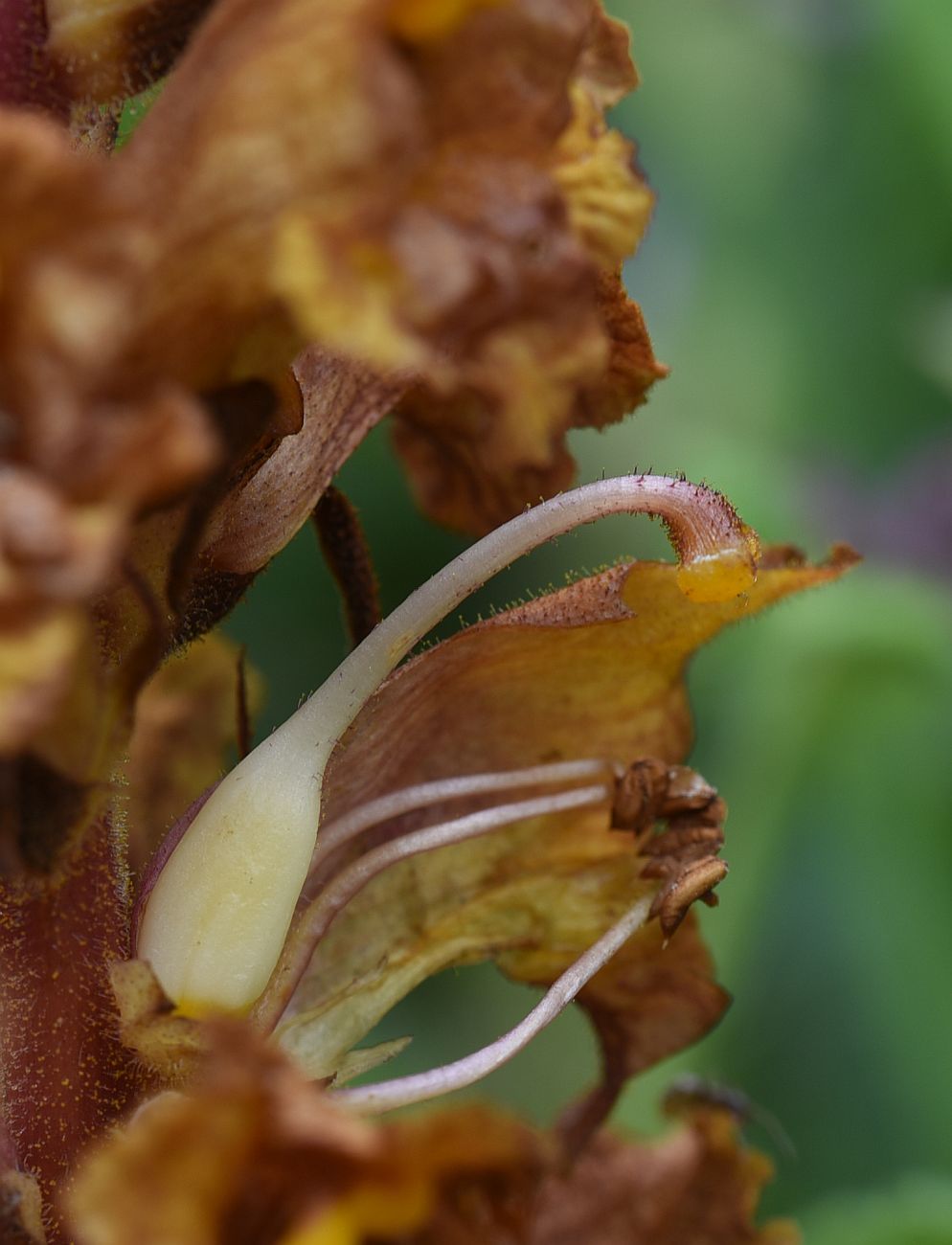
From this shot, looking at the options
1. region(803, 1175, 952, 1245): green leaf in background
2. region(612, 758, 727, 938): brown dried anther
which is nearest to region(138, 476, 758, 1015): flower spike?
region(612, 758, 727, 938): brown dried anther

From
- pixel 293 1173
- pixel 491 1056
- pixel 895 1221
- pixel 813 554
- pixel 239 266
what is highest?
pixel 239 266

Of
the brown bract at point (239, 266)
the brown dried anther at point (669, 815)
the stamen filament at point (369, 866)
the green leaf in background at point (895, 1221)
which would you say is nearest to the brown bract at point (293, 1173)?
the brown bract at point (239, 266)

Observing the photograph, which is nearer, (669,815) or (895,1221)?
(669,815)

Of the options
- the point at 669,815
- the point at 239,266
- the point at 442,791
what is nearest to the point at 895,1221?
the point at 669,815

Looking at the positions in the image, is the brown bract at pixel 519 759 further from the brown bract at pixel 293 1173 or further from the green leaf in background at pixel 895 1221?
the green leaf in background at pixel 895 1221

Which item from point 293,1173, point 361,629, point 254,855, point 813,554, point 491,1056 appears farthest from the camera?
point 813,554

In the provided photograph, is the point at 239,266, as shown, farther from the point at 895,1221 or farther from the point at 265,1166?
the point at 895,1221

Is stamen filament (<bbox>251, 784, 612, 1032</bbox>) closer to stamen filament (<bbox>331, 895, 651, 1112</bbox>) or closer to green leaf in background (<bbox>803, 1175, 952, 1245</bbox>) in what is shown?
stamen filament (<bbox>331, 895, 651, 1112</bbox>)
